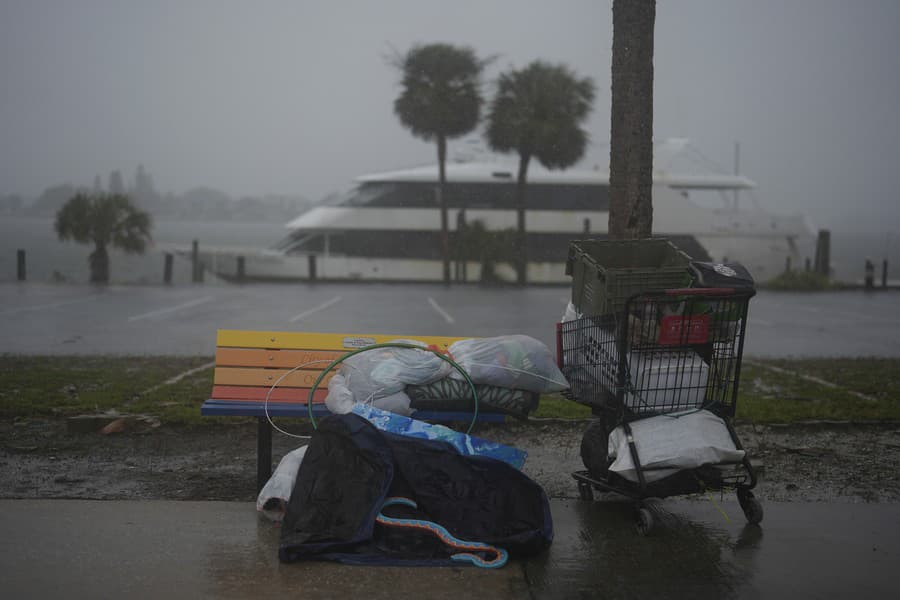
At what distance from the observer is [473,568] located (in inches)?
133

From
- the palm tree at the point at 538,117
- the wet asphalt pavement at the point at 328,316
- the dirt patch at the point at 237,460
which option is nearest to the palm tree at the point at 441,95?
the palm tree at the point at 538,117

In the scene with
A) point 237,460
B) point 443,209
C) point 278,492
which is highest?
point 443,209

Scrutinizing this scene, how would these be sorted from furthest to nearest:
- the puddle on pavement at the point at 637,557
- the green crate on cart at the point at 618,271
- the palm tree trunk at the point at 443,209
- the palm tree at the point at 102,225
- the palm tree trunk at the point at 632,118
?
the palm tree trunk at the point at 443,209
the palm tree at the point at 102,225
the palm tree trunk at the point at 632,118
the green crate on cart at the point at 618,271
the puddle on pavement at the point at 637,557

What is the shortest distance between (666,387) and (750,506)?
27.7 inches

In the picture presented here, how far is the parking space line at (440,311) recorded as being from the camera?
50.9ft

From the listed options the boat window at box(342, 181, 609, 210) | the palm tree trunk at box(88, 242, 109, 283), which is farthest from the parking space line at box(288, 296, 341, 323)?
the boat window at box(342, 181, 609, 210)

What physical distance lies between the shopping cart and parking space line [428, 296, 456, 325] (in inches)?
429

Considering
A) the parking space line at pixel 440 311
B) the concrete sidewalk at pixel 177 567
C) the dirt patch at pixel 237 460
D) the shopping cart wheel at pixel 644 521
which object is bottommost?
the parking space line at pixel 440 311

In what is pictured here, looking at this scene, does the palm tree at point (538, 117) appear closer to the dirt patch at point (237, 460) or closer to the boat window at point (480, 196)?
the boat window at point (480, 196)

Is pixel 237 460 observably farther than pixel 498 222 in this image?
No

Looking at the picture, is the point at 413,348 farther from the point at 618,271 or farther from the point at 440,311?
the point at 440,311

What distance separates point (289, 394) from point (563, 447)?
6.71 ft

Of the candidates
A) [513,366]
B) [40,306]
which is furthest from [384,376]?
[40,306]

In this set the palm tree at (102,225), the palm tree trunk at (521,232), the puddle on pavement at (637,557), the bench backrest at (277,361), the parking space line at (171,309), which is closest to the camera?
the puddle on pavement at (637,557)
